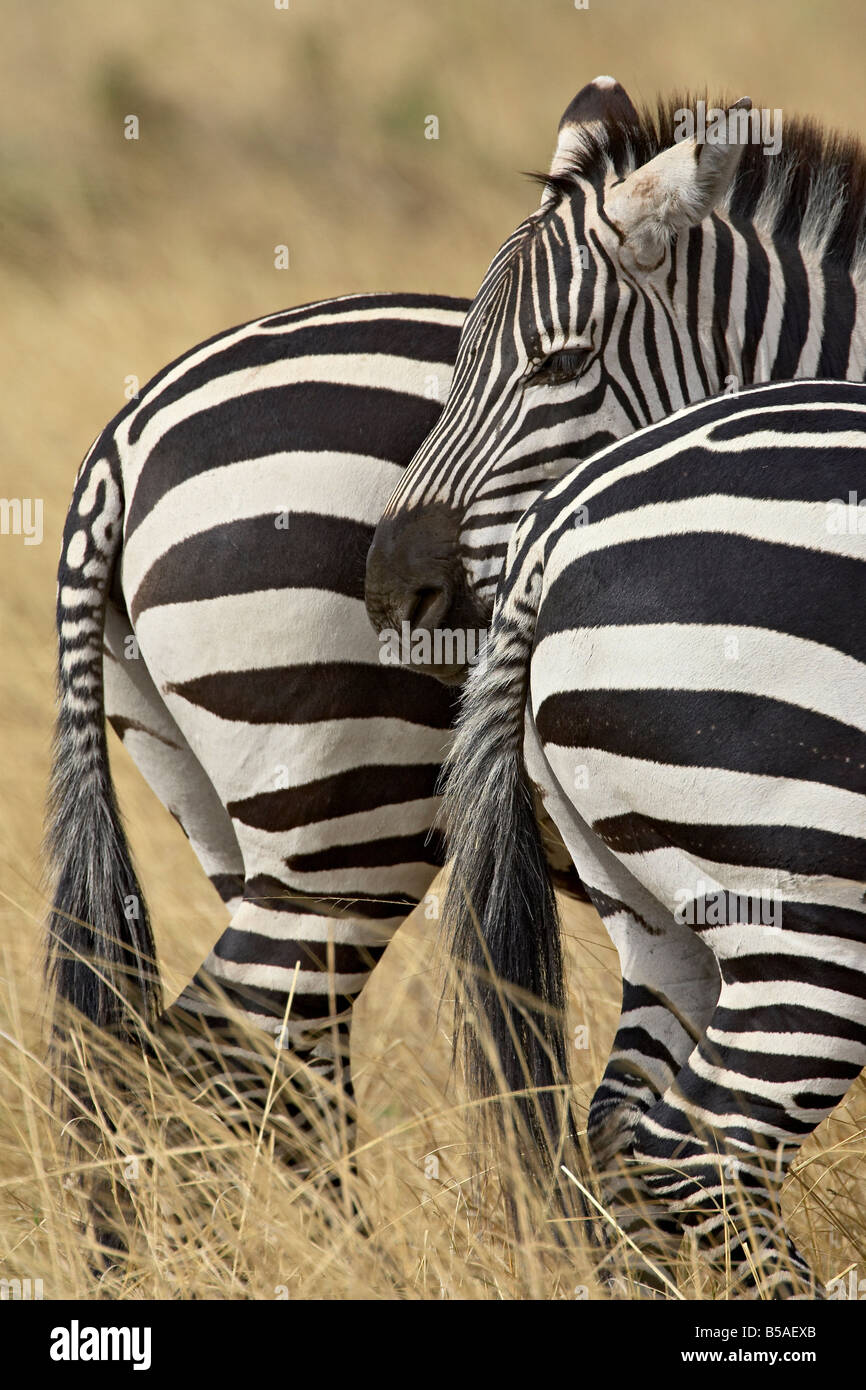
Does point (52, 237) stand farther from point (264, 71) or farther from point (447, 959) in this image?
point (447, 959)

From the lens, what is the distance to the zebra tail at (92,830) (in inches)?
99.7

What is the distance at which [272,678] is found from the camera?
236 centimetres

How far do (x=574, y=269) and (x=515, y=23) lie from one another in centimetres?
981

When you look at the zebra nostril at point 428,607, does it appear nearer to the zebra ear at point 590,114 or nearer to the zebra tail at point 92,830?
the zebra tail at point 92,830

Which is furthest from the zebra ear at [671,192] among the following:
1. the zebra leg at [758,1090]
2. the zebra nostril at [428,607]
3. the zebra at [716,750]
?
the zebra leg at [758,1090]

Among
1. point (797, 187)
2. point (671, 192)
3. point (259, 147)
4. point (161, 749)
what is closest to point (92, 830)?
point (161, 749)

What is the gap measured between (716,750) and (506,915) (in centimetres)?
52

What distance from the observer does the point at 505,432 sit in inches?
85.4

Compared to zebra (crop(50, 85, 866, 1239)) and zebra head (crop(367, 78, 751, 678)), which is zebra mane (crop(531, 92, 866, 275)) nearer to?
zebra (crop(50, 85, 866, 1239))

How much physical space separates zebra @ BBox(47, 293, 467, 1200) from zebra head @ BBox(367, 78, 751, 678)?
189 millimetres

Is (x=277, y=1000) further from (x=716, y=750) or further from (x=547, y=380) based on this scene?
(x=547, y=380)

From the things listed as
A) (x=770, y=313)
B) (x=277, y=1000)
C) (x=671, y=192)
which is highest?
(x=671, y=192)

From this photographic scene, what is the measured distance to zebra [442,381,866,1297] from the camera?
1.54 metres

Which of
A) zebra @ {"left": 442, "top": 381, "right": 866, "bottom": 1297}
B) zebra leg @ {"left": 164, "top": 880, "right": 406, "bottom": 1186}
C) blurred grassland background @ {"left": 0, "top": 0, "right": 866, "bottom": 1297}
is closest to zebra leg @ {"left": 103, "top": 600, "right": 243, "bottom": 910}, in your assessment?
Answer: zebra leg @ {"left": 164, "top": 880, "right": 406, "bottom": 1186}
